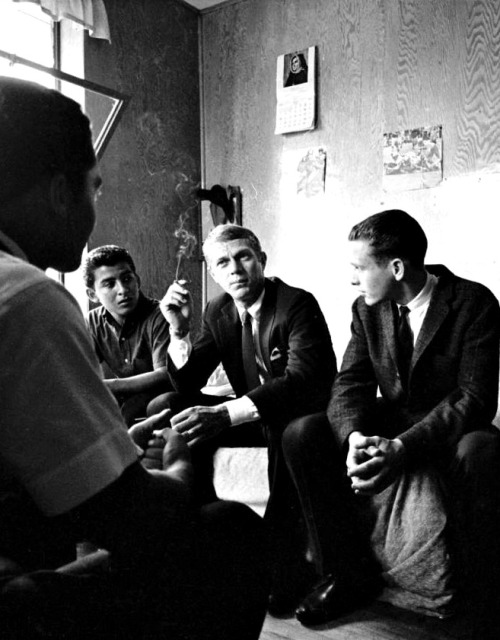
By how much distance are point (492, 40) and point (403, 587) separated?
85.6 inches

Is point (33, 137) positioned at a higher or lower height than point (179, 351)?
higher

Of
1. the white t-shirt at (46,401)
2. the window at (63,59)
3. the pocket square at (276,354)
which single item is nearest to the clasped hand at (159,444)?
the white t-shirt at (46,401)

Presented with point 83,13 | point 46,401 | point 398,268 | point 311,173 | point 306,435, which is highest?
point 83,13

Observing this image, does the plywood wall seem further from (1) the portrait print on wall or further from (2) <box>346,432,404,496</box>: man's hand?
(2) <box>346,432,404,496</box>: man's hand

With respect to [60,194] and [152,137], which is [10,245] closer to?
[60,194]

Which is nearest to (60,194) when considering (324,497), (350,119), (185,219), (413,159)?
(324,497)

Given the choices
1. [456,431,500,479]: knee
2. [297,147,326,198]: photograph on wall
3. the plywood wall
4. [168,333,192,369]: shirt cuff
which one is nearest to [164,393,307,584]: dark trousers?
[168,333,192,369]: shirt cuff

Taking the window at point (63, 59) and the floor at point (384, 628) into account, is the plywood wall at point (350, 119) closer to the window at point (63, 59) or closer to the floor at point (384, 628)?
the window at point (63, 59)

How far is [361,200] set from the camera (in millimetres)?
2861

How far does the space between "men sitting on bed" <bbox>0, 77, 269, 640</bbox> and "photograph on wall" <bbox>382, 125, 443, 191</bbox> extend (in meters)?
2.14

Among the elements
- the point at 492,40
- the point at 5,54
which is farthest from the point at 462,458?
the point at 5,54

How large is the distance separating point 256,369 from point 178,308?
A: 1.12ft

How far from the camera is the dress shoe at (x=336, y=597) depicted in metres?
1.52

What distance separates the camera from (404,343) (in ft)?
5.75
